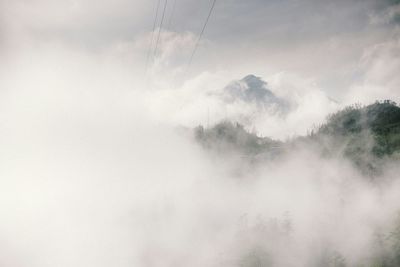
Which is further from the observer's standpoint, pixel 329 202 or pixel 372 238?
pixel 329 202

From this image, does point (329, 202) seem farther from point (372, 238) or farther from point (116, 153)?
point (116, 153)

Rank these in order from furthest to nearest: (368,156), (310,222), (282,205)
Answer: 1. (368,156)
2. (282,205)
3. (310,222)

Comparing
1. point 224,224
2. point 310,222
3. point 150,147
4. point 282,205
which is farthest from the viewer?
point 150,147

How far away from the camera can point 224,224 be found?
46.5 feet

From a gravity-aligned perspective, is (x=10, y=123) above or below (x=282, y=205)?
above

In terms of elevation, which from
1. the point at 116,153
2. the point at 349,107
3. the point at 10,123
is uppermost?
the point at 349,107

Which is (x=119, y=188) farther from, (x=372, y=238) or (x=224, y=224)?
(x=372, y=238)

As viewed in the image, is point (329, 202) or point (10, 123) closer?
point (329, 202)

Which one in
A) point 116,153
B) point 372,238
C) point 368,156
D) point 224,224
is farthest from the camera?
point 116,153

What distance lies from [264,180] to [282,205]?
6776 mm

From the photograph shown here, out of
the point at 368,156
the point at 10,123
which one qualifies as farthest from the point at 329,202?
the point at 10,123

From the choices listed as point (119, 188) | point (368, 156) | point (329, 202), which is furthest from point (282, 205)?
point (119, 188)

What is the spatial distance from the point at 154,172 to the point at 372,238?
57.1 ft

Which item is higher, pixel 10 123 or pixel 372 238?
pixel 10 123
